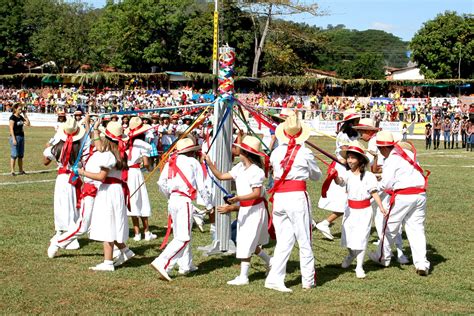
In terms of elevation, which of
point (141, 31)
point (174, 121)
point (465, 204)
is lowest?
point (465, 204)

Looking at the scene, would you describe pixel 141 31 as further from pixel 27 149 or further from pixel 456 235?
pixel 456 235

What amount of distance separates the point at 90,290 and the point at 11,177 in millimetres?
11981

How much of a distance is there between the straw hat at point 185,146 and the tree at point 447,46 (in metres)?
69.4

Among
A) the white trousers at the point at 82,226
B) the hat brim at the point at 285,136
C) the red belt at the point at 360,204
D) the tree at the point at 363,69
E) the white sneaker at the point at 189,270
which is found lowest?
the white sneaker at the point at 189,270


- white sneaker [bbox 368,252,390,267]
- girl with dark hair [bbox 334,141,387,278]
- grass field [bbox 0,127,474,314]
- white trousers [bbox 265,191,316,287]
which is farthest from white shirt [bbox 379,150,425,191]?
white trousers [bbox 265,191,316,287]

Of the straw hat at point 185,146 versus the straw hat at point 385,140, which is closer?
the straw hat at point 185,146

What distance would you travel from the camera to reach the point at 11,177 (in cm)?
1938

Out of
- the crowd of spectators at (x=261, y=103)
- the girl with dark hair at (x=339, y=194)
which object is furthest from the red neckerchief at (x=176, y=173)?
the crowd of spectators at (x=261, y=103)

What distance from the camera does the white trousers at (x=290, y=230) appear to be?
8.34m

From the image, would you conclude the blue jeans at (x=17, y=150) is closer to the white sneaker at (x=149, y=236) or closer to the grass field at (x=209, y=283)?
the grass field at (x=209, y=283)

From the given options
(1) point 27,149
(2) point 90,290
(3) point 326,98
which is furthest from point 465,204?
(3) point 326,98

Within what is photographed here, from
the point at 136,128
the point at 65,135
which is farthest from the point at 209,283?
the point at 136,128

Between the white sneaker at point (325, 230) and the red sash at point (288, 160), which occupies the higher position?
the red sash at point (288, 160)

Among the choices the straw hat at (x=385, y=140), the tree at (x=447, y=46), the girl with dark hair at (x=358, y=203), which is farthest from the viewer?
the tree at (x=447, y=46)
